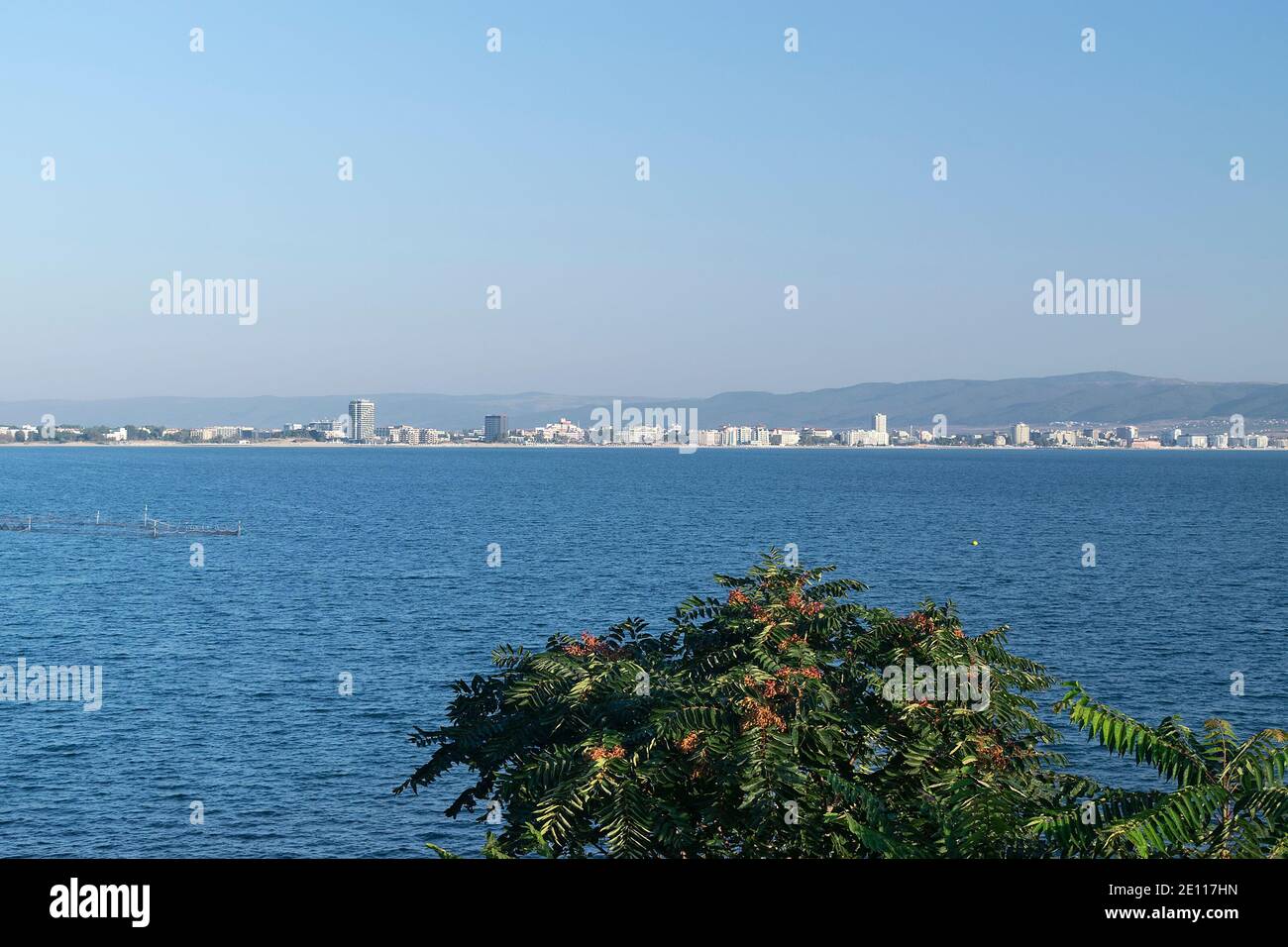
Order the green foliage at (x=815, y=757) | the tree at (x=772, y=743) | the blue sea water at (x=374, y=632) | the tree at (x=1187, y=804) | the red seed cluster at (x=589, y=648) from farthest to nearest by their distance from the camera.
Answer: the blue sea water at (x=374, y=632)
the red seed cluster at (x=589, y=648)
the tree at (x=772, y=743)
the green foliage at (x=815, y=757)
the tree at (x=1187, y=804)

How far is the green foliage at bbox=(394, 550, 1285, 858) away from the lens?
15.3m

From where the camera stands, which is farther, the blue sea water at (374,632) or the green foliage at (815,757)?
the blue sea water at (374,632)

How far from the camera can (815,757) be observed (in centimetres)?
2191

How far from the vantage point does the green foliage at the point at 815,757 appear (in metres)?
15.3

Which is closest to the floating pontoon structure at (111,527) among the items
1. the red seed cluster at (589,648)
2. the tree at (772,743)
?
the red seed cluster at (589,648)

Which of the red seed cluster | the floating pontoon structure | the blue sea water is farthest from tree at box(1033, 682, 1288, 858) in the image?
the floating pontoon structure

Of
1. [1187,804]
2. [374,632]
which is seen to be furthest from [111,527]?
[1187,804]

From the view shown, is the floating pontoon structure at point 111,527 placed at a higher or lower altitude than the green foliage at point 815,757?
lower

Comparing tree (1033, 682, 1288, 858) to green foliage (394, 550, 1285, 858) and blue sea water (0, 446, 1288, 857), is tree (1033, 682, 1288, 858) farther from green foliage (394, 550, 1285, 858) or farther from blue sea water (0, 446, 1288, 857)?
blue sea water (0, 446, 1288, 857)

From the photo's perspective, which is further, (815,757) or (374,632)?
(374,632)

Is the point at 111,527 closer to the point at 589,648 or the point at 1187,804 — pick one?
the point at 589,648

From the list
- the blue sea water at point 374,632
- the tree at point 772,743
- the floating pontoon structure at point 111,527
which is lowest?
the blue sea water at point 374,632

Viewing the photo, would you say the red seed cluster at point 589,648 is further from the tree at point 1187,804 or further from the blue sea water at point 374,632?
the blue sea water at point 374,632
